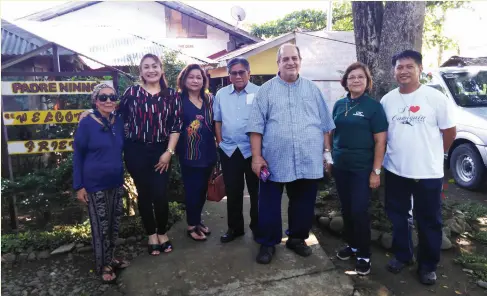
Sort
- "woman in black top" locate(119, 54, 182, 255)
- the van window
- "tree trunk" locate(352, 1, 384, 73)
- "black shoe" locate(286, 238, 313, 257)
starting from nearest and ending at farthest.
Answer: "woman in black top" locate(119, 54, 182, 255)
"black shoe" locate(286, 238, 313, 257)
"tree trunk" locate(352, 1, 384, 73)
the van window

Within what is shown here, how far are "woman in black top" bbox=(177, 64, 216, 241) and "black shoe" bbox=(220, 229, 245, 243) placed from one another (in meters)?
0.44

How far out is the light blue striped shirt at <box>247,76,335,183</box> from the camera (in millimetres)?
3045

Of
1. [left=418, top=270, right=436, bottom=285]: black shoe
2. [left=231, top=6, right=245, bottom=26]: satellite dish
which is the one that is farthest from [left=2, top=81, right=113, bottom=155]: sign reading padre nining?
[left=231, top=6, right=245, bottom=26]: satellite dish

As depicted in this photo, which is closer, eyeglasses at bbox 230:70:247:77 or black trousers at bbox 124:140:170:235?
black trousers at bbox 124:140:170:235

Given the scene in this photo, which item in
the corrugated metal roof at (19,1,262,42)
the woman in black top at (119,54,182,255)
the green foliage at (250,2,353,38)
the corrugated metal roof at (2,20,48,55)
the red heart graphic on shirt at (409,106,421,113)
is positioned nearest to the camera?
the red heart graphic on shirt at (409,106,421,113)

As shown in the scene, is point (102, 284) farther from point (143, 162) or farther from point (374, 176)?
point (374, 176)

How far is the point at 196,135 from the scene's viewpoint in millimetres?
3424

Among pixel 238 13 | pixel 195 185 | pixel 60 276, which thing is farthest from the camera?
pixel 238 13

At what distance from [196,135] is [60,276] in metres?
1.74

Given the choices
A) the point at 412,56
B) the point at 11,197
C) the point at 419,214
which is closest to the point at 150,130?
the point at 11,197

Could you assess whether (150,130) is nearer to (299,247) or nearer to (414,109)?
(299,247)

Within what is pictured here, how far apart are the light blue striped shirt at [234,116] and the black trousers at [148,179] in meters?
0.58

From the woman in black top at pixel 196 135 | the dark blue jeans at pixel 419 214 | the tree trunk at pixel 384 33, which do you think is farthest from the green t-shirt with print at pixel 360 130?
the tree trunk at pixel 384 33

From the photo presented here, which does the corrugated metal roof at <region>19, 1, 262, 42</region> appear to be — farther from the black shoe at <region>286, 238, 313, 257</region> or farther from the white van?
the black shoe at <region>286, 238, 313, 257</region>
